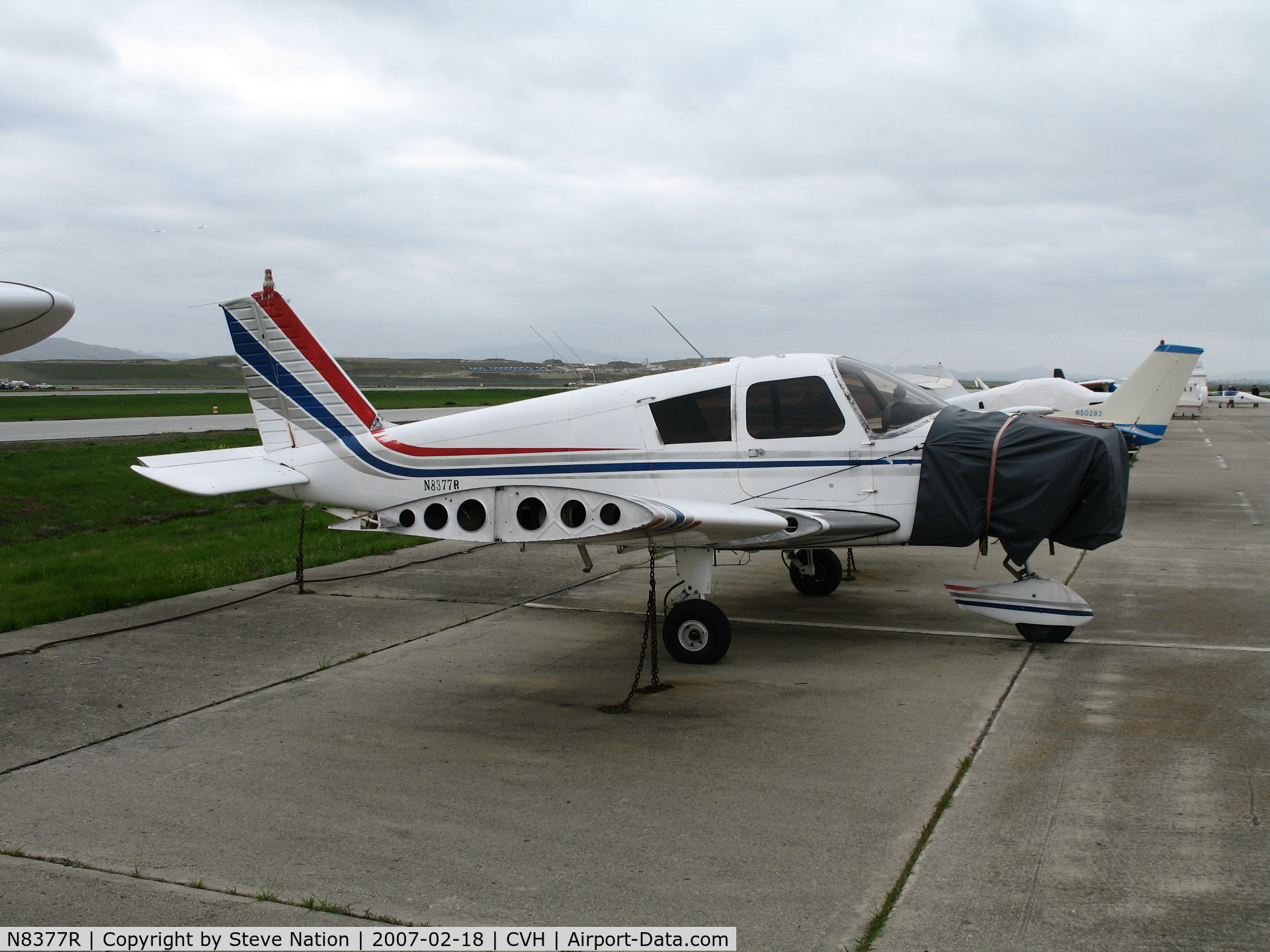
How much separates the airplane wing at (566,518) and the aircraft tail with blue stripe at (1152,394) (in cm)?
1198

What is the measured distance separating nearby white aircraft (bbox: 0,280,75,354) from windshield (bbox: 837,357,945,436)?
6638mm

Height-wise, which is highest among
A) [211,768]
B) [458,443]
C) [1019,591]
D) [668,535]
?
[458,443]

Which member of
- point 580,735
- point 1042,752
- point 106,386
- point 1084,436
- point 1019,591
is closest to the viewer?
point 1042,752

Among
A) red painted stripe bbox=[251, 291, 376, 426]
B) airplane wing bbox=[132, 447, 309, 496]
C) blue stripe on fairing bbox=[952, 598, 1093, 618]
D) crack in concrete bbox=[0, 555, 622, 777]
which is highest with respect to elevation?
red painted stripe bbox=[251, 291, 376, 426]

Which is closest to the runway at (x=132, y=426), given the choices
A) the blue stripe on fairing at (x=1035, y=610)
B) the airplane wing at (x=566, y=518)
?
the airplane wing at (x=566, y=518)

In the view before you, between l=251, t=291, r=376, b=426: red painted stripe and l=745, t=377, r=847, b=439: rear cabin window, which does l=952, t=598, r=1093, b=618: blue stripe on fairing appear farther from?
l=251, t=291, r=376, b=426: red painted stripe

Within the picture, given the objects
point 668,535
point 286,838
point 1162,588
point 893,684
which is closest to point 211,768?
point 286,838

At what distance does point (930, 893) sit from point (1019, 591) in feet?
14.1

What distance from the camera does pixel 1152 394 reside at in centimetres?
1684

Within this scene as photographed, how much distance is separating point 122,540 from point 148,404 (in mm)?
44393

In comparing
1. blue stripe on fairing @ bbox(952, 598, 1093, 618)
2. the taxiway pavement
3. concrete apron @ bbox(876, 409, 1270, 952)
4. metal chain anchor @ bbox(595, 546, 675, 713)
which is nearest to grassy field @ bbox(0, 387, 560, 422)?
the taxiway pavement

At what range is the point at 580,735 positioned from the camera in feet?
18.0

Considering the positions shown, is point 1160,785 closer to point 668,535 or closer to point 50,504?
point 668,535
